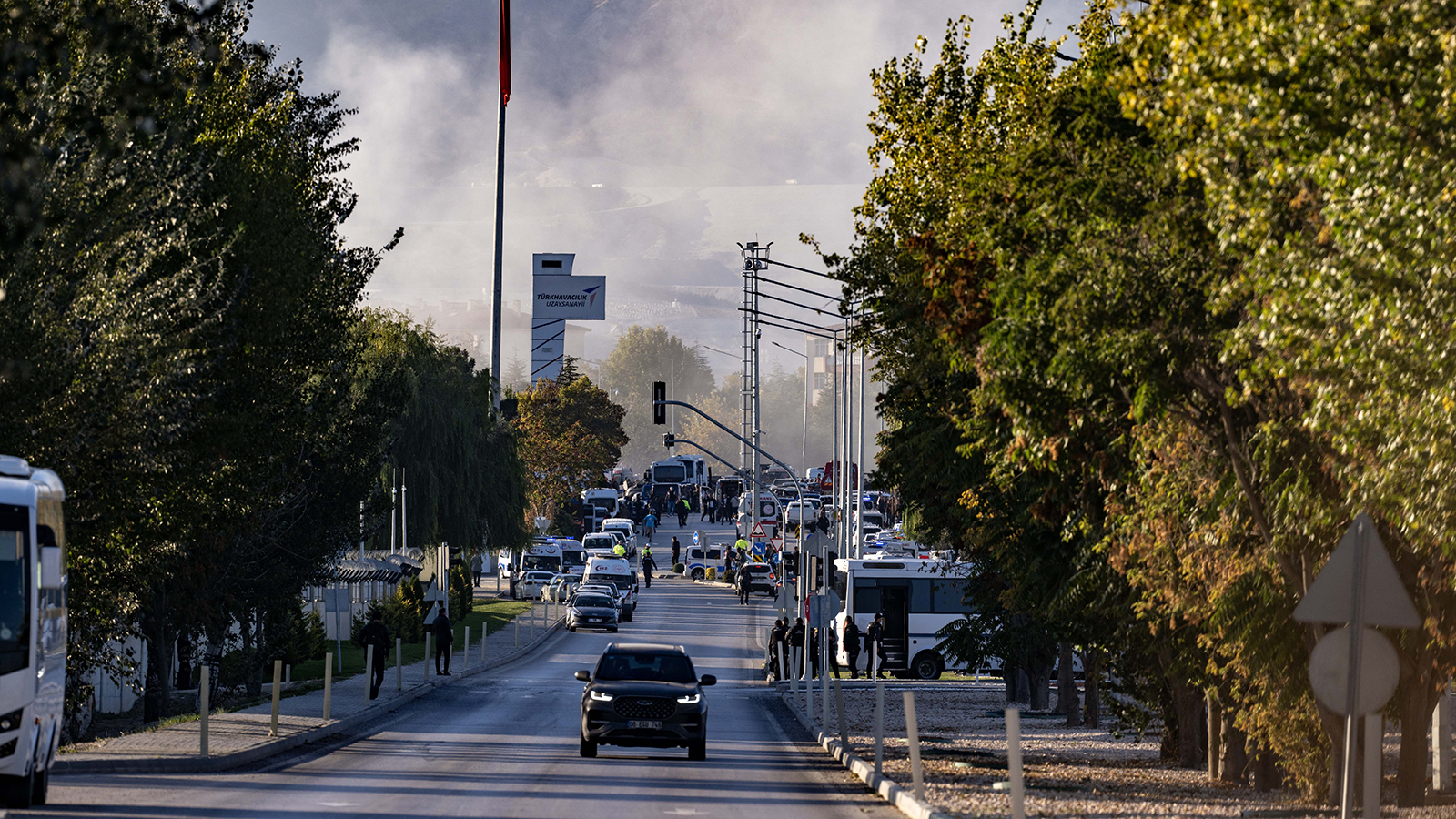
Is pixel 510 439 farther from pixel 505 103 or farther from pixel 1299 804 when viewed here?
pixel 1299 804

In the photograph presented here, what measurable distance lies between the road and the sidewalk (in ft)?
1.75

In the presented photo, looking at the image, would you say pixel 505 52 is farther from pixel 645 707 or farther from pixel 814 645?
pixel 645 707

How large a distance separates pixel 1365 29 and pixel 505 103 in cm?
7004

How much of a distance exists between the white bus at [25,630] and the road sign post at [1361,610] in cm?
969

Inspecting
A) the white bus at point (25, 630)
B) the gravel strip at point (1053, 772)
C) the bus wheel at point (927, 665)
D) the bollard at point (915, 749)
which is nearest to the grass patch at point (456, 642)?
the bus wheel at point (927, 665)

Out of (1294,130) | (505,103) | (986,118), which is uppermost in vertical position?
(505,103)

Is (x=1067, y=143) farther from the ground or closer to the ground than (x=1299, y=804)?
farther from the ground

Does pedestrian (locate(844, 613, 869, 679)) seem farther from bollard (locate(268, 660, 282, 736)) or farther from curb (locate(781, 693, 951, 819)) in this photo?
bollard (locate(268, 660, 282, 736))

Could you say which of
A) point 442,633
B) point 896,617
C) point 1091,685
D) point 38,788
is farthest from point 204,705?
point 896,617

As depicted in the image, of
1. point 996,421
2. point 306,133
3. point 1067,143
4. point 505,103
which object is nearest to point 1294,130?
point 1067,143

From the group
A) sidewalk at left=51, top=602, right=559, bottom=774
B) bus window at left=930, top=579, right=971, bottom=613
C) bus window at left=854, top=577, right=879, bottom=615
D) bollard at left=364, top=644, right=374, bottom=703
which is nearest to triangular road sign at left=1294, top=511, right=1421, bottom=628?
sidewalk at left=51, top=602, right=559, bottom=774

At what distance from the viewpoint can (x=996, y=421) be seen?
1797 centimetres

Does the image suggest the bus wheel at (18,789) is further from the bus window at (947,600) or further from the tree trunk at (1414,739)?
the bus window at (947,600)

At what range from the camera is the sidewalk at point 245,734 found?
19.3m
